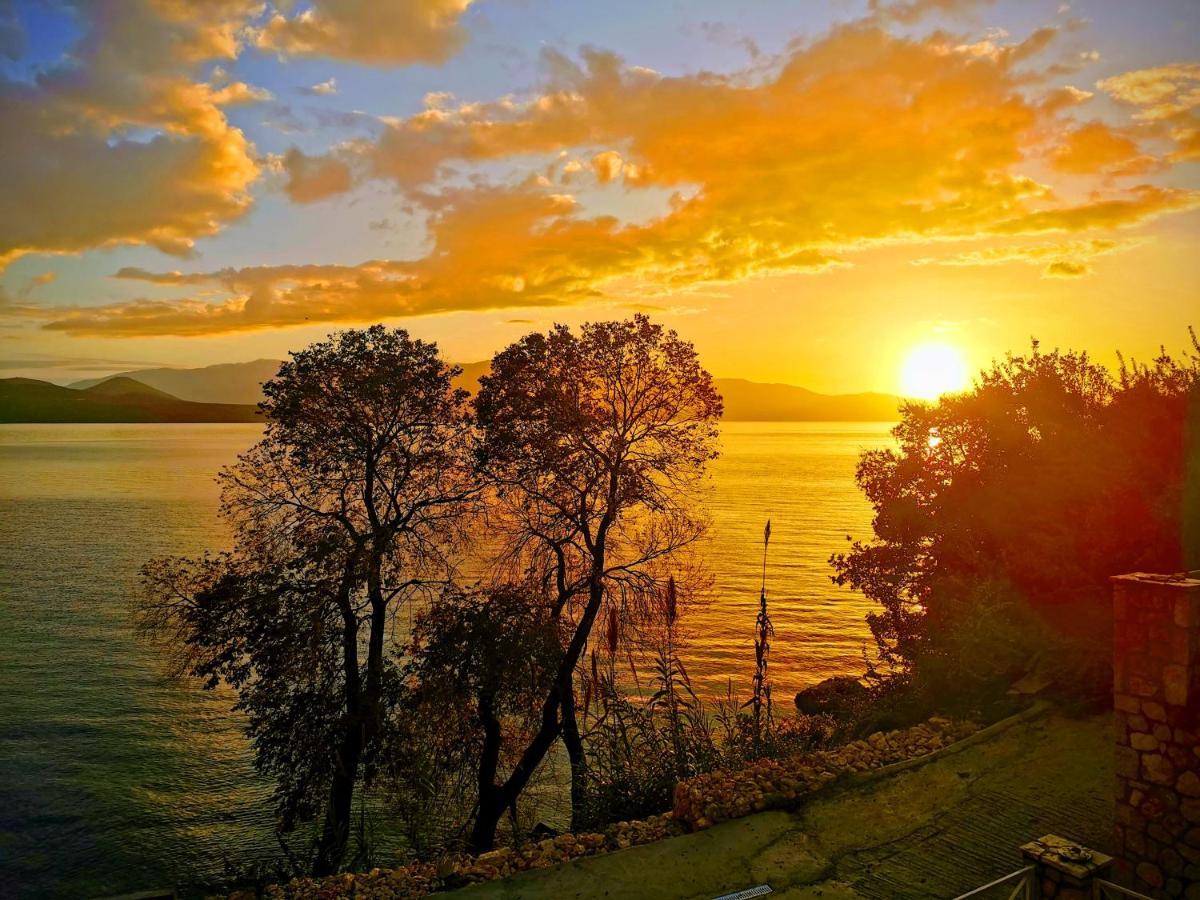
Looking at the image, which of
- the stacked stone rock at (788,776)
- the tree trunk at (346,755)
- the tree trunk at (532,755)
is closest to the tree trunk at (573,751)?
the tree trunk at (532,755)

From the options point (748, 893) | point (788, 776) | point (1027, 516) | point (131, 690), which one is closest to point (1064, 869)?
point (748, 893)

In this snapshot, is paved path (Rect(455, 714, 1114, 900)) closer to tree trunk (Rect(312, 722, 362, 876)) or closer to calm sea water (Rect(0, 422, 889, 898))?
tree trunk (Rect(312, 722, 362, 876))

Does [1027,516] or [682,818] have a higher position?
[1027,516]

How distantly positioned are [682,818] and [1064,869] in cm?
523

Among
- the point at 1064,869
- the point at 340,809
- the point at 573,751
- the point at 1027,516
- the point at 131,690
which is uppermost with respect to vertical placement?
the point at 1027,516

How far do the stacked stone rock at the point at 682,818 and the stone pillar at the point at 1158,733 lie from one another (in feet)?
12.7

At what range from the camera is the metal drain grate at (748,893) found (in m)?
8.89

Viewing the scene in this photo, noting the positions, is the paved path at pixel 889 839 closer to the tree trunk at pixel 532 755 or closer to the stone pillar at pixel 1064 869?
the stone pillar at pixel 1064 869

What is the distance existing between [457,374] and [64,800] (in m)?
16.2

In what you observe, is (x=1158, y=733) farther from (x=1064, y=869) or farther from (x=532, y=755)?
(x=532, y=755)

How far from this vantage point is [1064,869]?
700 cm

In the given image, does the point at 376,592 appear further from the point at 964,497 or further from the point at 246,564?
the point at 964,497

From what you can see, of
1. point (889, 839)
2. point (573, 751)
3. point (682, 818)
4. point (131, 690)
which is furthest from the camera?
point (131, 690)

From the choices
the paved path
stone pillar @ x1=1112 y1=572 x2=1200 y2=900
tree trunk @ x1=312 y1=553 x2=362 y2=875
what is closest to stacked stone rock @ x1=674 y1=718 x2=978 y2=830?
the paved path
